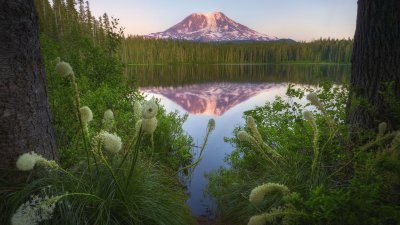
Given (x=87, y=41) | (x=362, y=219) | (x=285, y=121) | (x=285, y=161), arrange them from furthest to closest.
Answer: (x=87, y=41) → (x=285, y=121) → (x=285, y=161) → (x=362, y=219)

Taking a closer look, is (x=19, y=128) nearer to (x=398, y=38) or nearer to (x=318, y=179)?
(x=318, y=179)

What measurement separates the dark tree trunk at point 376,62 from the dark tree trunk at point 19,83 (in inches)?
164

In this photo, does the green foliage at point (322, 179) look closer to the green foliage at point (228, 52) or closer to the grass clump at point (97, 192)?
the grass clump at point (97, 192)

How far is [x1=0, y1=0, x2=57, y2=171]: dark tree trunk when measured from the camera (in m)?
3.09

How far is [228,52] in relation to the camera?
11475cm

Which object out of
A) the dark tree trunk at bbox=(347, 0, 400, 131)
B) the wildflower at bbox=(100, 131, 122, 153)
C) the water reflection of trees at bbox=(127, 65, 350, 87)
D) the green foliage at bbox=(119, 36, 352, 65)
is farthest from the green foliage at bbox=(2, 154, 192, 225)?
the green foliage at bbox=(119, 36, 352, 65)

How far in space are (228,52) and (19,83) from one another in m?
115

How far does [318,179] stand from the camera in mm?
3863

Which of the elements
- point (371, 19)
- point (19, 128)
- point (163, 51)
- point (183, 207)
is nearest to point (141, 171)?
point (183, 207)

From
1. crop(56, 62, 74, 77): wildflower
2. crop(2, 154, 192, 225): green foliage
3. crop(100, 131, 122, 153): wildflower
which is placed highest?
crop(56, 62, 74, 77): wildflower

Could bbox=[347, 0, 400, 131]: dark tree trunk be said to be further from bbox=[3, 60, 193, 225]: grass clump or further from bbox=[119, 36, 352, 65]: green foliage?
bbox=[119, 36, 352, 65]: green foliage

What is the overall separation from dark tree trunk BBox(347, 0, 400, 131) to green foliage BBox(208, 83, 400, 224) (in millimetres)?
364

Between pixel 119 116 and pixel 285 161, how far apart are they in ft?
15.6

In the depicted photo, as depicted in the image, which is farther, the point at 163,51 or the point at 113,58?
the point at 163,51
